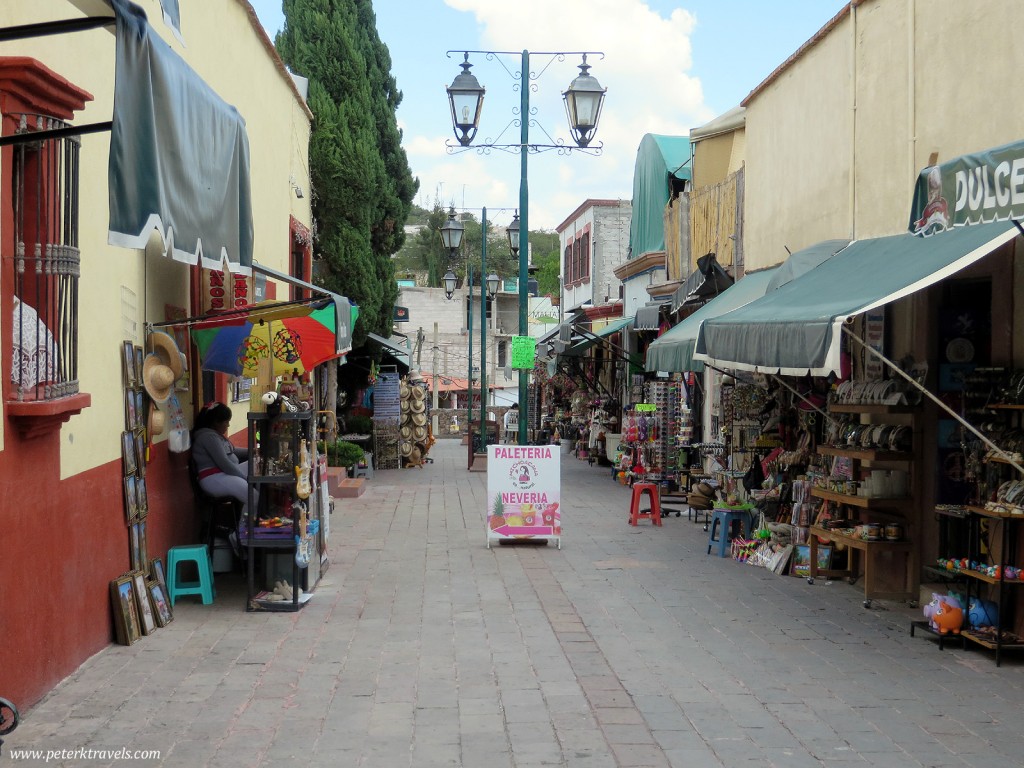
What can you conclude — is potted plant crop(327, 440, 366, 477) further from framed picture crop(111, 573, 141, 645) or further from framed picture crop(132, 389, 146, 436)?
framed picture crop(111, 573, 141, 645)

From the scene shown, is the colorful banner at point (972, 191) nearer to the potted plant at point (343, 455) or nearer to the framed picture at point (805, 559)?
the framed picture at point (805, 559)

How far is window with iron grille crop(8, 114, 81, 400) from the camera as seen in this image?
6168 mm

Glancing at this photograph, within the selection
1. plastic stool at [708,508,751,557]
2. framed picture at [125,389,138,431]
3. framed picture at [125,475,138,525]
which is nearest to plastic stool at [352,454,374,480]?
plastic stool at [708,508,751,557]

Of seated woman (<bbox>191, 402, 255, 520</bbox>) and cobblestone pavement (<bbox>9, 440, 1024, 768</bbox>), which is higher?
seated woman (<bbox>191, 402, 255, 520</bbox>)

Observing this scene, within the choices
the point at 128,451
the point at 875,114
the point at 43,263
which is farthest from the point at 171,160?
the point at 875,114

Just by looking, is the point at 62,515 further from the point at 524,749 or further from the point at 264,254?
the point at 264,254

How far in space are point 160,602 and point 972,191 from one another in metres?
6.51

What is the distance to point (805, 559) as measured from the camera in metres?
11.2

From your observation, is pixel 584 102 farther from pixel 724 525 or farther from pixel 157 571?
pixel 157 571

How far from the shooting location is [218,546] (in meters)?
10.2

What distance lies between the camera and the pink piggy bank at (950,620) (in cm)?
811

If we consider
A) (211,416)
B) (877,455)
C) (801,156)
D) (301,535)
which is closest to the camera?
(301,535)

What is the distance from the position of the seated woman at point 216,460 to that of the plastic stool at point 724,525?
221 inches

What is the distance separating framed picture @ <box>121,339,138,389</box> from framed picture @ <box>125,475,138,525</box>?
2.29 ft
